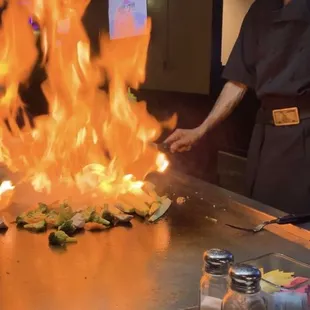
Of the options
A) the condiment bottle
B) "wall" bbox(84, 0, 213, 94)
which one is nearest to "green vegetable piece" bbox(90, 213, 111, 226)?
the condiment bottle

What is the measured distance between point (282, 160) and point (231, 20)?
130cm

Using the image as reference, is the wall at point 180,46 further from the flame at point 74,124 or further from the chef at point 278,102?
the chef at point 278,102

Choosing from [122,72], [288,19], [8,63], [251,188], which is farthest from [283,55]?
[8,63]

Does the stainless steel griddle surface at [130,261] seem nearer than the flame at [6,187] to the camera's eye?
Yes

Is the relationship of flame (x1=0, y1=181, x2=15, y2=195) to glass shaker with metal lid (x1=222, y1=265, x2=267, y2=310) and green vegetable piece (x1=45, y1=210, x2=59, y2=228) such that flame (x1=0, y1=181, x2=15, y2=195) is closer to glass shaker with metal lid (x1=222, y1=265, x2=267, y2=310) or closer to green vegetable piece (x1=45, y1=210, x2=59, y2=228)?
green vegetable piece (x1=45, y1=210, x2=59, y2=228)

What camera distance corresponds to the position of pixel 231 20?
2.88 m

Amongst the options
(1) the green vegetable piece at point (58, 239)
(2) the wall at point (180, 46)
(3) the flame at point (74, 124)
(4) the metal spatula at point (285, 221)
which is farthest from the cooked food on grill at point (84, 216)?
(2) the wall at point (180, 46)

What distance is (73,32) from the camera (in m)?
2.47

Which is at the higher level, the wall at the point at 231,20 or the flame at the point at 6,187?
the wall at the point at 231,20

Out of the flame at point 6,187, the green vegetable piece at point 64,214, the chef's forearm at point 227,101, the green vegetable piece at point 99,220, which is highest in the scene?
the chef's forearm at point 227,101

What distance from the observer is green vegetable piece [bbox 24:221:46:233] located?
1.33 m

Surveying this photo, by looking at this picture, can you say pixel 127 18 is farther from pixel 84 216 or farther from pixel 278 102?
pixel 84 216

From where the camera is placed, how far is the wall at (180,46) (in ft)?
9.43

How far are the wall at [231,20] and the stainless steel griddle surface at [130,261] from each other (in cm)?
154
